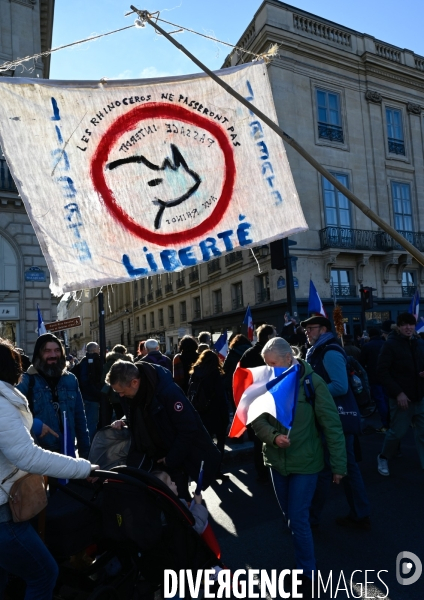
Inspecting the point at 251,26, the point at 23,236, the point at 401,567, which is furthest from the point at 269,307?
the point at 401,567

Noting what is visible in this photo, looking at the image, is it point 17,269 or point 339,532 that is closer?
point 339,532

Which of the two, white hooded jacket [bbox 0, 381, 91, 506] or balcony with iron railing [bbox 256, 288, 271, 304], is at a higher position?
balcony with iron railing [bbox 256, 288, 271, 304]

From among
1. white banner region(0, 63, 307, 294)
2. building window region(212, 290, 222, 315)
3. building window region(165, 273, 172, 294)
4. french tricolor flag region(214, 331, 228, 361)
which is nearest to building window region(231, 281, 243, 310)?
building window region(212, 290, 222, 315)

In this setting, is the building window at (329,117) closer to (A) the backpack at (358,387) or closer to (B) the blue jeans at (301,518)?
(A) the backpack at (358,387)

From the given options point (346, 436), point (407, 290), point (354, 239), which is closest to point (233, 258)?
point (354, 239)

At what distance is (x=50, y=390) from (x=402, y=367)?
396cm

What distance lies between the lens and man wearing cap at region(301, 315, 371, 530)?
13.9 ft

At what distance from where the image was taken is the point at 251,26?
22.6 meters

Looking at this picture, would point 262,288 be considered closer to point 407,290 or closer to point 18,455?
point 407,290

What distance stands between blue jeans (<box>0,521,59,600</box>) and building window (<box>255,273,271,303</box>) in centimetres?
2014

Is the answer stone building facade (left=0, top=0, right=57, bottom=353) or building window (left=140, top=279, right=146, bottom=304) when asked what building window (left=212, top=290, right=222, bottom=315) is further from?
building window (left=140, top=279, right=146, bottom=304)

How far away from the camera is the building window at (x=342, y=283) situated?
72.9ft

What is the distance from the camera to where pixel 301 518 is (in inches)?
131

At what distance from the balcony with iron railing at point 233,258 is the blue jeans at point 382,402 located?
16.5 metres
